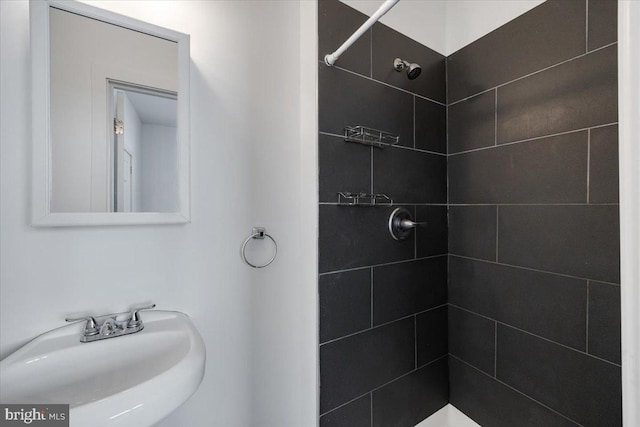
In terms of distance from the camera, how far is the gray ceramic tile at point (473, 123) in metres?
1.41

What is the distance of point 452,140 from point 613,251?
0.88m

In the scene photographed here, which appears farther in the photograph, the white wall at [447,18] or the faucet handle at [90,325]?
the white wall at [447,18]

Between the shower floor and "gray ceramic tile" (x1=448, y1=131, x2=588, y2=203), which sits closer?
"gray ceramic tile" (x1=448, y1=131, x2=588, y2=203)

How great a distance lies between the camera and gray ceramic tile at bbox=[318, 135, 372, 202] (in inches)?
45.9

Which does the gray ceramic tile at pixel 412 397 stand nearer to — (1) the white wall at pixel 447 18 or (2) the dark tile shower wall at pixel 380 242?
(2) the dark tile shower wall at pixel 380 242

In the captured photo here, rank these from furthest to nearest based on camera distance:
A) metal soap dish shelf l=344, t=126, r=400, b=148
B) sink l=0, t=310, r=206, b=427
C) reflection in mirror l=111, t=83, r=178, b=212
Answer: metal soap dish shelf l=344, t=126, r=400, b=148
reflection in mirror l=111, t=83, r=178, b=212
sink l=0, t=310, r=206, b=427

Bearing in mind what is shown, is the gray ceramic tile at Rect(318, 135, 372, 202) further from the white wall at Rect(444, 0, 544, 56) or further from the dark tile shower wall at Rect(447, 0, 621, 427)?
the white wall at Rect(444, 0, 544, 56)

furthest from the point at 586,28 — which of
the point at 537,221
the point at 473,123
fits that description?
the point at 537,221

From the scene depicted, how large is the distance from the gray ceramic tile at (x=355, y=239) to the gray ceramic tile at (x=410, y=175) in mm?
135

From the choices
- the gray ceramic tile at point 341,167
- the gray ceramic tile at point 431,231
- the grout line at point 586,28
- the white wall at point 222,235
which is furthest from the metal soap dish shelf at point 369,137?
the grout line at point 586,28

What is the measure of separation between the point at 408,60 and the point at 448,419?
2.06 metres

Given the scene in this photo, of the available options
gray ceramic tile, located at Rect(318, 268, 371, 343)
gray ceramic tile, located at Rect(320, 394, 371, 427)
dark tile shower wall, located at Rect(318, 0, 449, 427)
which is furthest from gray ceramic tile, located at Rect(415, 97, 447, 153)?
gray ceramic tile, located at Rect(320, 394, 371, 427)

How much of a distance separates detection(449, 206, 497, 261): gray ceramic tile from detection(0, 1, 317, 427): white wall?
93 centimetres

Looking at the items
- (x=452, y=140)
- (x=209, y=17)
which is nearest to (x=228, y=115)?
(x=209, y=17)
